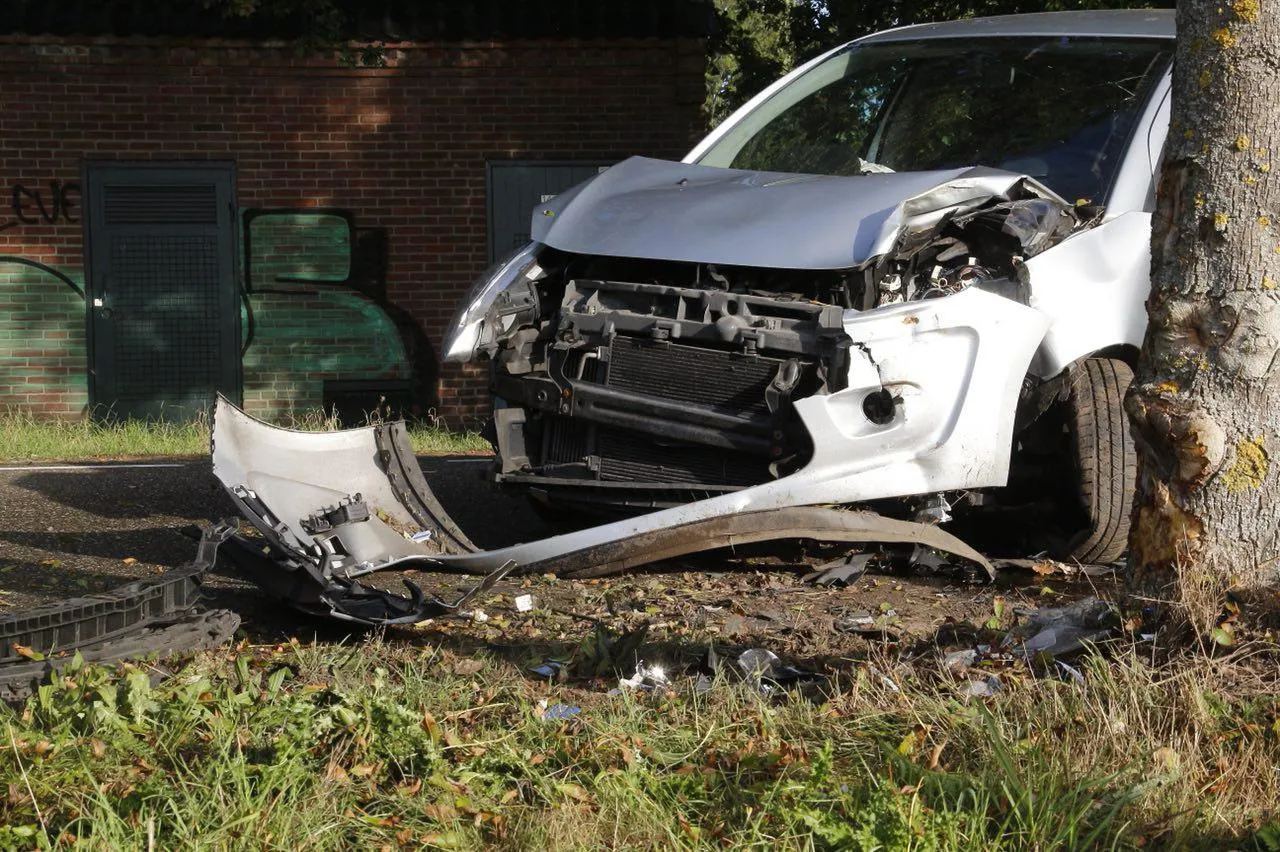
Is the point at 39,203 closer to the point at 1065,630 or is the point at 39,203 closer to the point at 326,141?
the point at 326,141

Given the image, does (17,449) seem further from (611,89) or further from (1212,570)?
(1212,570)

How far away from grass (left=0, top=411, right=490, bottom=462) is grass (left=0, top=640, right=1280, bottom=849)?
5.97m

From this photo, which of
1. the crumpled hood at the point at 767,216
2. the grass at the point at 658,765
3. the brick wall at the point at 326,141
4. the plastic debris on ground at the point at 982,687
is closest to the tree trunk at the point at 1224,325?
the grass at the point at 658,765

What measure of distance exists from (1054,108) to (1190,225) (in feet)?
8.15

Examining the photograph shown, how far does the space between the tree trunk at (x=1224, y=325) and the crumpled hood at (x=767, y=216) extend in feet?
4.48

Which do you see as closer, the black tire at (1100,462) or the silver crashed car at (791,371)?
the silver crashed car at (791,371)

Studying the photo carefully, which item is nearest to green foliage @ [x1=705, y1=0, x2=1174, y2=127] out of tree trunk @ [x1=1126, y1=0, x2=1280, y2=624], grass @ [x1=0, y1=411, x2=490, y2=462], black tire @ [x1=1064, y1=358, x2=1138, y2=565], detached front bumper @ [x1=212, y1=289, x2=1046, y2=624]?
grass @ [x1=0, y1=411, x2=490, y2=462]

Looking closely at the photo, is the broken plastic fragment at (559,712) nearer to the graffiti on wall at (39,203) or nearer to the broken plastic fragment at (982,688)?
the broken plastic fragment at (982,688)

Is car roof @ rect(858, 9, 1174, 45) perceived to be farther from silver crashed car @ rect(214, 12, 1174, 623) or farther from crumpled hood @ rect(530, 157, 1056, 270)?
crumpled hood @ rect(530, 157, 1056, 270)

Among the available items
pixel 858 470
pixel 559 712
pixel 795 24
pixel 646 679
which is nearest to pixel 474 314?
pixel 858 470

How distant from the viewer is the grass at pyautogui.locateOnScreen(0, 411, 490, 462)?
31.0ft

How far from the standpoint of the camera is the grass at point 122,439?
9.45 metres

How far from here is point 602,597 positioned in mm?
4805

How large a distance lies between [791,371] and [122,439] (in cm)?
698
